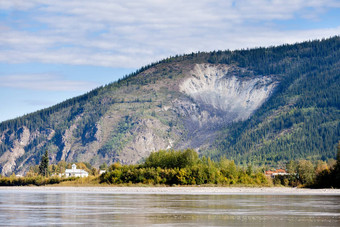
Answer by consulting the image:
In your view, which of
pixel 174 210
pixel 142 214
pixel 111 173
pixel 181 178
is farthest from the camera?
pixel 111 173

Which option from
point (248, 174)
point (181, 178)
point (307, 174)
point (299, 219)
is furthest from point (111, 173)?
point (299, 219)

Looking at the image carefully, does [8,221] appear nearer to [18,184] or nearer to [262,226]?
[262,226]

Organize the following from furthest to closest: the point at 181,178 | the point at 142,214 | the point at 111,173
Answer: the point at 111,173
the point at 181,178
the point at 142,214

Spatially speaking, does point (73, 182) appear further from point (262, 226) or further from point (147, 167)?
point (262, 226)

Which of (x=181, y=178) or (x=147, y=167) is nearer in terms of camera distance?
(x=181, y=178)

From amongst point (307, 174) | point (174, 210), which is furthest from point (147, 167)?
point (174, 210)

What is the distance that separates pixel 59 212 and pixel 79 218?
267 inches

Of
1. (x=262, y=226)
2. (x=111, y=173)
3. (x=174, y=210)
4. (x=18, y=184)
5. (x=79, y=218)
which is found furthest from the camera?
(x=18, y=184)

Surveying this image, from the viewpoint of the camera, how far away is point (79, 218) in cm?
4928

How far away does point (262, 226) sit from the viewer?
145ft

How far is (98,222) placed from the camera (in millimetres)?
46062

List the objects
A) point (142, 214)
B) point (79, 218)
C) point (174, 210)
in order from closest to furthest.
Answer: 1. point (79, 218)
2. point (142, 214)
3. point (174, 210)

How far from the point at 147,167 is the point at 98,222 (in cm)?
10607

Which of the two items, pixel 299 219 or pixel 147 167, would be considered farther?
pixel 147 167
